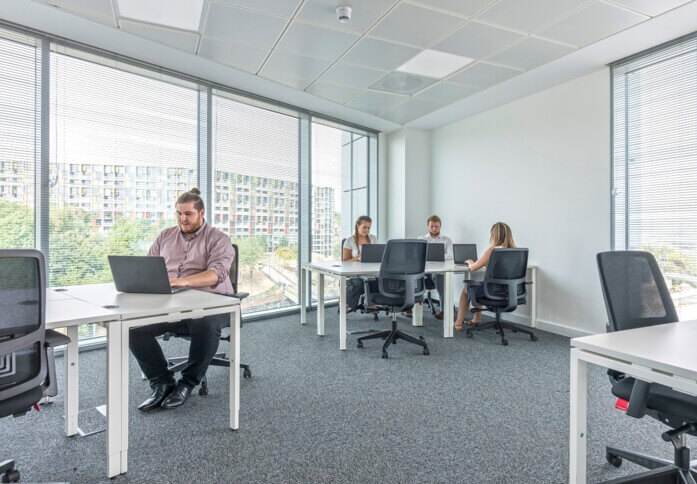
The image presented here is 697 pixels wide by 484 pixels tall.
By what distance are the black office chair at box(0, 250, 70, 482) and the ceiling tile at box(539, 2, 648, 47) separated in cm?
366

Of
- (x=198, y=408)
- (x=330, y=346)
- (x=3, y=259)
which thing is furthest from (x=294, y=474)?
(x=330, y=346)

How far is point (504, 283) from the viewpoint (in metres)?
3.83

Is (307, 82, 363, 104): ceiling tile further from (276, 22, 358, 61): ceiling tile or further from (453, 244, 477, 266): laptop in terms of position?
(453, 244, 477, 266): laptop

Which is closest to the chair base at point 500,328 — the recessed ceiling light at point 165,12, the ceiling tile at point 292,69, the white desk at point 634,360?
the white desk at point 634,360

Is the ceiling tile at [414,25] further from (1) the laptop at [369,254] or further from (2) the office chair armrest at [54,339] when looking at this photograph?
(2) the office chair armrest at [54,339]

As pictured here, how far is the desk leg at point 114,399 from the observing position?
1.61 meters

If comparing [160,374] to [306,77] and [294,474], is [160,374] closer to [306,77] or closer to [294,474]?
[294,474]

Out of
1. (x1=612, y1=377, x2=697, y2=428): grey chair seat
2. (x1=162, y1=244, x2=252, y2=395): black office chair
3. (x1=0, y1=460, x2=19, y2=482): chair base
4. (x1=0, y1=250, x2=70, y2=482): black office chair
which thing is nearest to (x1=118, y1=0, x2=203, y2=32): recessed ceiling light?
(x1=162, y1=244, x2=252, y2=395): black office chair

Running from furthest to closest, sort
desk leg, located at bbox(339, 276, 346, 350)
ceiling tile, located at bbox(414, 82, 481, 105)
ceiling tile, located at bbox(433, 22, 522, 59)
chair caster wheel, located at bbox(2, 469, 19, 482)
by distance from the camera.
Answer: ceiling tile, located at bbox(414, 82, 481, 105)
desk leg, located at bbox(339, 276, 346, 350)
ceiling tile, located at bbox(433, 22, 522, 59)
chair caster wheel, located at bbox(2, 469, 19, 482)

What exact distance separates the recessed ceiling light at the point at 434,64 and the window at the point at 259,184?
5.96 feet

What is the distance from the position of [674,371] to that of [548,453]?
1.02m

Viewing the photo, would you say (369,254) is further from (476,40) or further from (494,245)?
(476,40)

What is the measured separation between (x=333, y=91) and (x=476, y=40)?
1.73m

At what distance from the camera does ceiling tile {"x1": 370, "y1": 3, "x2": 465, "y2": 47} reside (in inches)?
113
